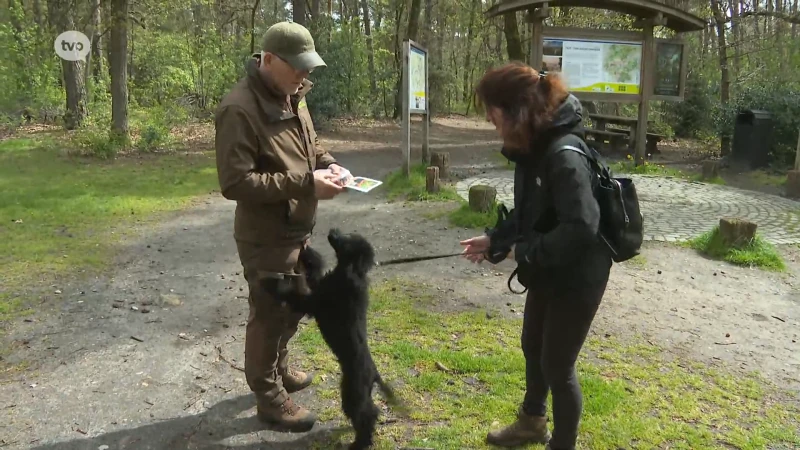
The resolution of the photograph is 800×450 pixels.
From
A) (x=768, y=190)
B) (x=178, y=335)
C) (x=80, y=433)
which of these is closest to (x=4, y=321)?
(x=178, y=335)

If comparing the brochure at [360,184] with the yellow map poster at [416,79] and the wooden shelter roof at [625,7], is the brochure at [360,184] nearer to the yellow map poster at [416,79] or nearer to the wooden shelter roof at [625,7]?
the yellow map poster at [416,79]

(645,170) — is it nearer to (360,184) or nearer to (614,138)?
(614,138)

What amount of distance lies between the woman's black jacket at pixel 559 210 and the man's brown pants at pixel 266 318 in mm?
1143

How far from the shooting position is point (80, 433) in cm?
317

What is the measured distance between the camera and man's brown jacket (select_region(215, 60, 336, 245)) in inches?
104

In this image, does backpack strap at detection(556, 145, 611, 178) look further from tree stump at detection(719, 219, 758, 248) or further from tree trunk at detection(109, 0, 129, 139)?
tree trunk at detection(109, 0, 129, 139)

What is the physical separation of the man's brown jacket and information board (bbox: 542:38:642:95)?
8438mm

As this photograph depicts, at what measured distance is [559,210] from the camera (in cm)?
222

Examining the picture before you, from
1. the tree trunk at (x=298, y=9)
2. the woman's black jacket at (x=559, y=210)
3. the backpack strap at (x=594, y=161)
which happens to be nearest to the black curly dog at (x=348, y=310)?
the woman's black jacket at (x=559, y=210)

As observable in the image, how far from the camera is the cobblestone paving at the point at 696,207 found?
24.0 ft

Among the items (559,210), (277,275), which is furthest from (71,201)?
(559,210)

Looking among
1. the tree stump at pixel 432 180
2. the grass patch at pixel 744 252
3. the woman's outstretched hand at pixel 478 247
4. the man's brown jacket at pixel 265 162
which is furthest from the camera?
the tree stump at pixel 432 180

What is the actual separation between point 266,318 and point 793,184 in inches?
372

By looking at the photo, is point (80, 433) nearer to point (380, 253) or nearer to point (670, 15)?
point (380, 253)
